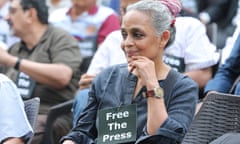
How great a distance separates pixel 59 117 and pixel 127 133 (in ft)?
6.52

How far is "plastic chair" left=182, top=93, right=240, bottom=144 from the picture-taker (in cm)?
388

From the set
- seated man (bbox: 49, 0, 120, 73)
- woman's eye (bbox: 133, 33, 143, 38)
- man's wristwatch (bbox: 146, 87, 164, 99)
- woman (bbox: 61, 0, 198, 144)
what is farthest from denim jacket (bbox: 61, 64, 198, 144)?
seated man (bbox: 49, 0, 120, 73)

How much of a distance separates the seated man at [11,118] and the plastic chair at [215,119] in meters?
0.93

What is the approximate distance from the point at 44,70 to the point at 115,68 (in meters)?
1.87

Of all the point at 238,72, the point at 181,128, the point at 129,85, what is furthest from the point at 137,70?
the point at 238,72

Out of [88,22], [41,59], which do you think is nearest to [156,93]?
[41,59]

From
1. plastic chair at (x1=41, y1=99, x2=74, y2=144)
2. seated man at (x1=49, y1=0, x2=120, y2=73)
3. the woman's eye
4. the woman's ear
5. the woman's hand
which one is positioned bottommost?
plastic chair at (x1=41, y1=99, x2=74, y2=144)

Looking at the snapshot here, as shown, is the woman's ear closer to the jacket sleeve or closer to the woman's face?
the woman's face

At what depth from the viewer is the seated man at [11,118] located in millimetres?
4152

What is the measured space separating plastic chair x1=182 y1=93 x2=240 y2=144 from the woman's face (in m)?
0.42

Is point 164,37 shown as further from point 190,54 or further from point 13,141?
point 190,54

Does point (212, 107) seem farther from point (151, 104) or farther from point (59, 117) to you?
point (59, 117)

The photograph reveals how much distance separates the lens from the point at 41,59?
620cm

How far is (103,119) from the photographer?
407 cm
